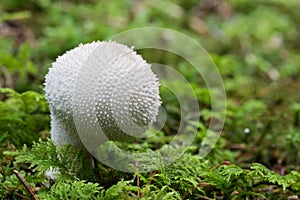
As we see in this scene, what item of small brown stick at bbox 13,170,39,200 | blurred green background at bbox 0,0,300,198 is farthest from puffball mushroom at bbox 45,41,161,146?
blurred green background at bbox 0,0,300,198

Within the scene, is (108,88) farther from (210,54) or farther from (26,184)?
(210,54)

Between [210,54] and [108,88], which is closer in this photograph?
[108,88]

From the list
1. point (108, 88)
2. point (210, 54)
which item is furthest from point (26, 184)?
point (210, 54)

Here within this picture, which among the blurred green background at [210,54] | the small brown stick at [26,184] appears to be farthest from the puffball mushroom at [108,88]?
the blurred green background at [210,54]

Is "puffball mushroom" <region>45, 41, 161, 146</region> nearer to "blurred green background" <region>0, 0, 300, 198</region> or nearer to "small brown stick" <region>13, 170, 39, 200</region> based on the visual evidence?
"small brown stick" <region>13, 170, 39, 200</region>

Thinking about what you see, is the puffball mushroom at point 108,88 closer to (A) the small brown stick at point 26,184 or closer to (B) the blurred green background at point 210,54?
(A) the small brown stick at point 26,184

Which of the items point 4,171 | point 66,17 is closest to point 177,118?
point 4,171

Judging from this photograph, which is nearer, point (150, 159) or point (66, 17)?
point (150, 159)

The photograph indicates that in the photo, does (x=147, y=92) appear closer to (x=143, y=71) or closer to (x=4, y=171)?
(x=143, y=71)
